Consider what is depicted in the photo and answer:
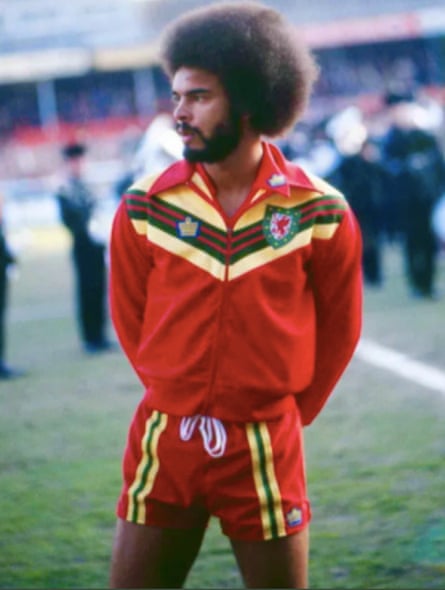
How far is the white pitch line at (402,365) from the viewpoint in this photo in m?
8.20

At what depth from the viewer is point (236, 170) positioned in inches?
122

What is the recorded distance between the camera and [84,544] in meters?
5.07

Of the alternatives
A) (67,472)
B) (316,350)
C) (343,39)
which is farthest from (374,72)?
(316,350)

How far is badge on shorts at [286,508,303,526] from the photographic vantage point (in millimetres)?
2973

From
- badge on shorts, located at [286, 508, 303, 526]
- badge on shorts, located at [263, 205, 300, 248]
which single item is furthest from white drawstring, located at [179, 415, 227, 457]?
badge on shorts, located at [263, 205, 300, 248]

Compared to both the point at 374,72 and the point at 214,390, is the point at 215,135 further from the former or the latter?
the point at 374,72

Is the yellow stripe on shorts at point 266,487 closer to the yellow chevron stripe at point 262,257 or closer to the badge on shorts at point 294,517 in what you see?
the badge on shorts at point 294,517


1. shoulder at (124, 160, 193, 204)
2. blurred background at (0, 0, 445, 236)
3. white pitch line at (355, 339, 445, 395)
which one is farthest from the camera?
blurred background at (0, 0, 445, 236)

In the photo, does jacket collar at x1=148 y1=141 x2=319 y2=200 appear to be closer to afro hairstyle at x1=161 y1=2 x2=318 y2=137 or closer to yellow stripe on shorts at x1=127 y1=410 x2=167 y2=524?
afro hairstyle at x1=161 y1=2 x2=318 y2=137

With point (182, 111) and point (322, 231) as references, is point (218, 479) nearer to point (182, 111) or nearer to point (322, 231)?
point (322, 231)

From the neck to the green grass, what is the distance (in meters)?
1.94

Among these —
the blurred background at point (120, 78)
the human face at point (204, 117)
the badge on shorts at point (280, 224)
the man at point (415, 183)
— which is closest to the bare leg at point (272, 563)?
the badge on shorts at point (280, 224)

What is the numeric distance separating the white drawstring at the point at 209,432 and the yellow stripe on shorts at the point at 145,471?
62 millimetres

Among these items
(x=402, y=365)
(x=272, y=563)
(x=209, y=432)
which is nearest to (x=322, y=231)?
(x=209, y=432)
